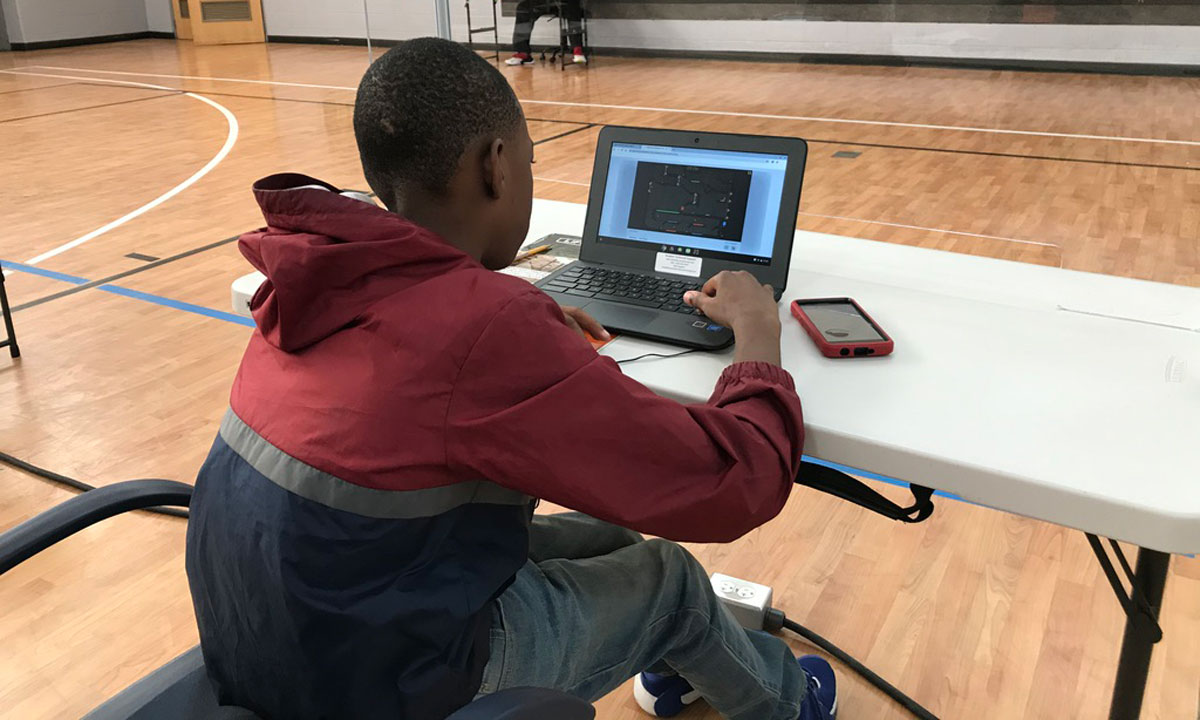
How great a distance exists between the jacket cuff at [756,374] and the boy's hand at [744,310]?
27 mm

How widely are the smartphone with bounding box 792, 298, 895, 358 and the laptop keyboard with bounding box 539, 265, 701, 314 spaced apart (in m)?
0.15

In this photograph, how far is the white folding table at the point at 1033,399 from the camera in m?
0.93

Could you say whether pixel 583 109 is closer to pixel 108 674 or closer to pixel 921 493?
pixel 108 674

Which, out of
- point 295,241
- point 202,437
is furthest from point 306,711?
A: point 202,437

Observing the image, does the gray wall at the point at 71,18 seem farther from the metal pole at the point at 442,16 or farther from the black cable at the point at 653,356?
the black cable at the point at 653,356

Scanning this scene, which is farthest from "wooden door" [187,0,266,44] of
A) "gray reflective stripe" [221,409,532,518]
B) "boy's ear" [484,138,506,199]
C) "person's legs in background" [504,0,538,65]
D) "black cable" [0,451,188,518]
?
"gray reflective stripe" [221,409,532,518]

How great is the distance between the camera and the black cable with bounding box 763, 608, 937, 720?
1.66 metres

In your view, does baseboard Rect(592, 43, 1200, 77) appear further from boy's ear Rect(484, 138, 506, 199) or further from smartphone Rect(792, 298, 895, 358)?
boy's ear Rect(484, 138, 506, 199)

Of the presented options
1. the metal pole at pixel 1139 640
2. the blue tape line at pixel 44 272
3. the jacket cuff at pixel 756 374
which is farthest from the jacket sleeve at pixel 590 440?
the blue tape line at pixel 44 272

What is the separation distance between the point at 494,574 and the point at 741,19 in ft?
19.4

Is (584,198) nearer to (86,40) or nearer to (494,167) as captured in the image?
(494,167)

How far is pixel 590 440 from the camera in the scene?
2.74ft

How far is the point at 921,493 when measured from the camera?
3.58ft

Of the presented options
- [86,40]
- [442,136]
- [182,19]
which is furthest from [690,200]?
[86,40]
